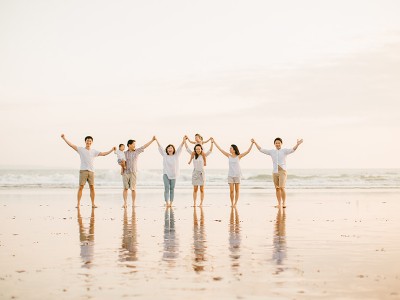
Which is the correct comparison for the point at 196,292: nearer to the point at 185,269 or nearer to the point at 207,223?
the point at 185,269

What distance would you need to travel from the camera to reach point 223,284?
6.90m

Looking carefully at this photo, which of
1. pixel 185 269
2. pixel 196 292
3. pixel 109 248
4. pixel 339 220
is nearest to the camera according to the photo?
pixel 196 292

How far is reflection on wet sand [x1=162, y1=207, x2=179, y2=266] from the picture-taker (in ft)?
29.2

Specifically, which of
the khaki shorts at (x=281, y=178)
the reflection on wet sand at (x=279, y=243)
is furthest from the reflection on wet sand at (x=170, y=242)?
the khaki shorts at (x=281, y=178)

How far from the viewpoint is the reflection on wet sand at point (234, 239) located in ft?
28.4

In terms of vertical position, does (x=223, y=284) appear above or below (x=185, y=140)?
below

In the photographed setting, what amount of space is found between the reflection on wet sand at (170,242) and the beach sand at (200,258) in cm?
2

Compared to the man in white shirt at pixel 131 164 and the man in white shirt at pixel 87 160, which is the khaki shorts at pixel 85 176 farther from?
the man in white shirt at pixel 131 164

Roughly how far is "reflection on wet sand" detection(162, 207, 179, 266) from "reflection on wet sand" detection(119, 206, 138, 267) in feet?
1.64

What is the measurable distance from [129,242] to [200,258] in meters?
2.34

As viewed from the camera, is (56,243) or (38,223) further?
(38,223)

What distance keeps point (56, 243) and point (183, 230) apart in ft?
10.3

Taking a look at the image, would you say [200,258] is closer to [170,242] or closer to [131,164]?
[170,242]

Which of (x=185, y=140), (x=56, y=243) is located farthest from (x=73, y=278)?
(x=185, y=140)
